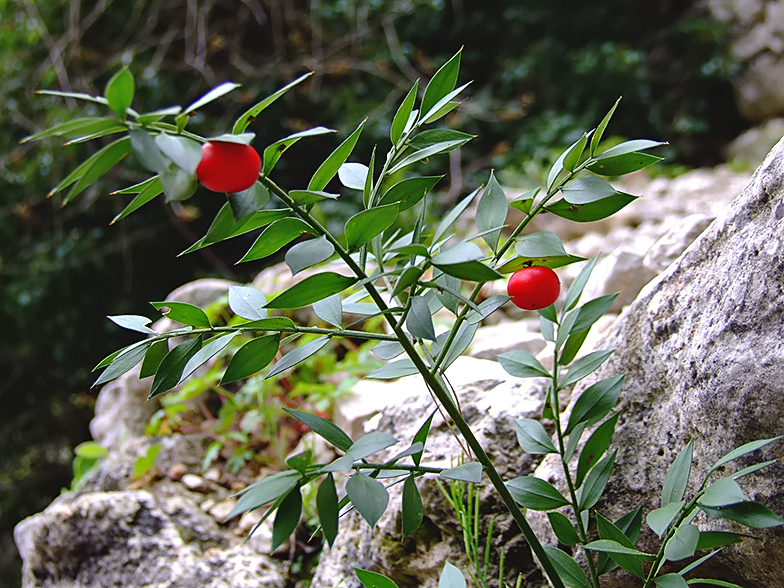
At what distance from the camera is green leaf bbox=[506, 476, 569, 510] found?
65cm

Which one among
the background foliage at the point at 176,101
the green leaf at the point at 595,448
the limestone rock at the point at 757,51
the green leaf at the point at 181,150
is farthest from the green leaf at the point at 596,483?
the limestone rock at the point at 757,51

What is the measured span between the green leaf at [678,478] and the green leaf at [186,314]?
47 centimetres

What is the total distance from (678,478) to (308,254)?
0.41 m

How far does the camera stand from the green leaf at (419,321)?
496mm

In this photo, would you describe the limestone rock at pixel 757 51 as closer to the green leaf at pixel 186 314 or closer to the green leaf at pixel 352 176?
the green leaf at pixel 352 176

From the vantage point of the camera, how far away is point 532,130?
14.3ft

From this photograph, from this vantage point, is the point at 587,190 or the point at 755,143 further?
the point at 755,143

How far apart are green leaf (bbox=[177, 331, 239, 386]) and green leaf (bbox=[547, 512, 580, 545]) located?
1.24 feet

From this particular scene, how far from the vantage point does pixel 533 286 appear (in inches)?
22.7

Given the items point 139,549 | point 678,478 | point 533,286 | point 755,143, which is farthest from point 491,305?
point 755,143

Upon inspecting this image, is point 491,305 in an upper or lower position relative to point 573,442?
upper

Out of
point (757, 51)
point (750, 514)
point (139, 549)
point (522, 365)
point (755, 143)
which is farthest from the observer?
point (757, 51)

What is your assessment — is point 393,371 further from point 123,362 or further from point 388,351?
point 123,362

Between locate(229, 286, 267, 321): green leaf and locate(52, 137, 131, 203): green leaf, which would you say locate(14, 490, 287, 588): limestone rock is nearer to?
locate(229, 286, 267, 321): green leaf
